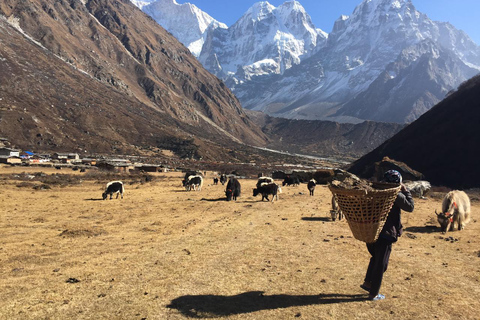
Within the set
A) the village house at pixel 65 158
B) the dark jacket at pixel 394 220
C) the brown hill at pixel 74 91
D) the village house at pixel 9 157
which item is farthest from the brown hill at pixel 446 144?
the brown hill at pixel 74 91

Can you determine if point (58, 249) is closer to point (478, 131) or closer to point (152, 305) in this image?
point (152, 305)

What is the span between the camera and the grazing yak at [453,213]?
1584cm

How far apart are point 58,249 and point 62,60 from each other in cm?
16255

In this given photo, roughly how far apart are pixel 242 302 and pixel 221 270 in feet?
7.32

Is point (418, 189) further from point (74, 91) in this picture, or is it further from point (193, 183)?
point (74, 91)

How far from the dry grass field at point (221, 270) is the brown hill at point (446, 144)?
40923mm

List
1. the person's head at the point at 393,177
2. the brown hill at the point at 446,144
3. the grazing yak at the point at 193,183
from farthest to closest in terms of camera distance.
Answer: the brown hill at the point at 446,144, the grazing yak at the point at 193,183, the person's head at the point at 393,177

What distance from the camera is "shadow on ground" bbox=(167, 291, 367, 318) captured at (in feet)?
23.2

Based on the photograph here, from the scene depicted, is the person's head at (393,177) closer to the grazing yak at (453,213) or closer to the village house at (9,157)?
the grazing yak at (453,213)

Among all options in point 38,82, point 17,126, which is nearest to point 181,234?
point 17,126

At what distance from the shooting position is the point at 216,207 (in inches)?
934

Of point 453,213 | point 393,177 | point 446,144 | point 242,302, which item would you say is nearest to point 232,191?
point 453,213

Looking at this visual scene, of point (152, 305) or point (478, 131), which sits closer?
point (152, 305)

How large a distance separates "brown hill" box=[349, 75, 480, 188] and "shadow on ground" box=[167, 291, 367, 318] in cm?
5107
